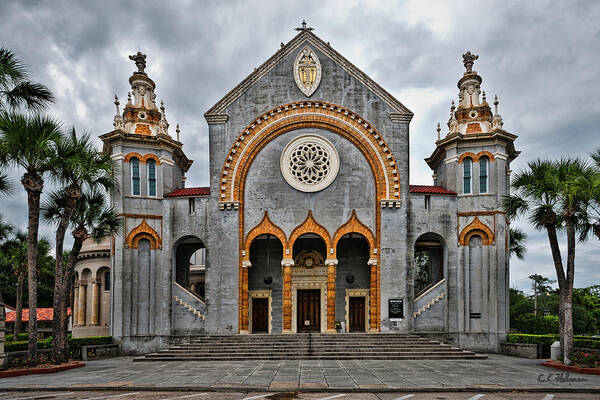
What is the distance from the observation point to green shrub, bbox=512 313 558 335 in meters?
31.8

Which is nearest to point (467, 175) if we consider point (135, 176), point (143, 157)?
point (143, 157)

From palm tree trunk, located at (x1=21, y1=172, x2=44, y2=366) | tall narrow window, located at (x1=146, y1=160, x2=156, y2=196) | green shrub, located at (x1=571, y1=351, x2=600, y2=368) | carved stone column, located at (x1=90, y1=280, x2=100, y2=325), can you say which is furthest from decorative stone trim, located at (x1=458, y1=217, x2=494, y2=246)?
carved stone column, located at (x1=90, y1=280, x2=100, y2=325)

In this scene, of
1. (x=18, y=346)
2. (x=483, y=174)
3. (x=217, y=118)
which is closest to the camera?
(x=18, y=346)

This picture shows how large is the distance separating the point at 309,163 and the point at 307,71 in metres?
5.40

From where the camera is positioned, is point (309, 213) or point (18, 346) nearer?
point (18, 346)

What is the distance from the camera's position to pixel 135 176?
28.0m

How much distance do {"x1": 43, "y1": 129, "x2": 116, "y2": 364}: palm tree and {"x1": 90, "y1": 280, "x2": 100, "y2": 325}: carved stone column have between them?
10325 millimetres

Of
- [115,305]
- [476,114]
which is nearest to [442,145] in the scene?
[476,114]

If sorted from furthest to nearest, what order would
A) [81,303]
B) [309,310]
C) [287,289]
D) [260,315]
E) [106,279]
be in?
[81,303], [106,279], [260,315], [309,310], [287,289]

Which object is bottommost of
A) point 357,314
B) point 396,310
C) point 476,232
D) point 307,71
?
point 357,314

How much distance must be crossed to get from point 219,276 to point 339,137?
33.9 ft

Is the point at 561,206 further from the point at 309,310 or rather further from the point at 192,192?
the point at 192,192

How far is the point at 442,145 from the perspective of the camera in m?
29.0

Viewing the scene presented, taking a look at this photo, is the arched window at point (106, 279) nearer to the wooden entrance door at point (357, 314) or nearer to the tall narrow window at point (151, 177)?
the tall narrow window at point (151, 177)
